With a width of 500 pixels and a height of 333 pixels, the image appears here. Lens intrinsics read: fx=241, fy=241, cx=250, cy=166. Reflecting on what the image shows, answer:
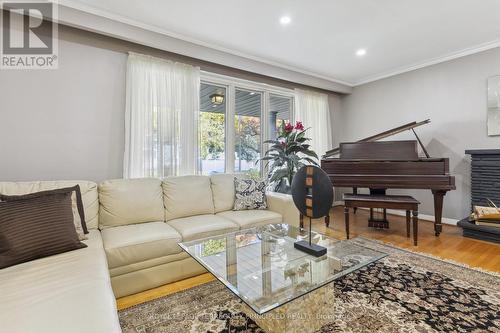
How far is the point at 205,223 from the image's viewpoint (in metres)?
2.42

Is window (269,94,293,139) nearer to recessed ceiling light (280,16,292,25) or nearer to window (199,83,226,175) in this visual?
window (199,83,226,175)

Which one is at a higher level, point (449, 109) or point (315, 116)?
point (315, 116)

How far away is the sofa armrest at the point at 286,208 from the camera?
281cm

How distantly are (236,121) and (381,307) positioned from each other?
10.0ft

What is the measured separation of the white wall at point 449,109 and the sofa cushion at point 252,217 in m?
3.02

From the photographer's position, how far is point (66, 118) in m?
2.62

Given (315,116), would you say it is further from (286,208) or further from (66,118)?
(66,118)

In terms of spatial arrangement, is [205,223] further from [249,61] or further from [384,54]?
[384,54]

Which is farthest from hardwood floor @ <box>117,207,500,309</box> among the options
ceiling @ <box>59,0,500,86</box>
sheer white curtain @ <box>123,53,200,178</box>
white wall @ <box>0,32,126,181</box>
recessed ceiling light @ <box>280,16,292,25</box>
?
recessed ceiling light @ <box>280,16,292,25</box>

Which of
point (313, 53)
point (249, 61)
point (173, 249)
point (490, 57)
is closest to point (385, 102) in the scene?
point (490, 57)

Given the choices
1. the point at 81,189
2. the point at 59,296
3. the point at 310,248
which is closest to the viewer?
the point at 59,296

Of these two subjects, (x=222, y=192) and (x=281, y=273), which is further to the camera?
(x=222, y=192)

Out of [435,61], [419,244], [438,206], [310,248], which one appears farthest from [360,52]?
[310,248]
